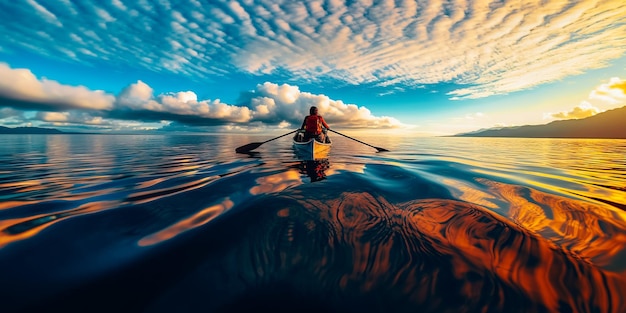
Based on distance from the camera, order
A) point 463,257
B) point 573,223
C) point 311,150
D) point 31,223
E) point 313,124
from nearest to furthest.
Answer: point 463,257
point 573,223
point 31,223
point 311,150
point 313,124

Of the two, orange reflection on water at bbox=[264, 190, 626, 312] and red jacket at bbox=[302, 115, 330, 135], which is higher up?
red jacket at bbox=[302, 115, 330, 135]

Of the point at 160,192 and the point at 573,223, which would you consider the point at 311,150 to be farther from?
the point at 573,223

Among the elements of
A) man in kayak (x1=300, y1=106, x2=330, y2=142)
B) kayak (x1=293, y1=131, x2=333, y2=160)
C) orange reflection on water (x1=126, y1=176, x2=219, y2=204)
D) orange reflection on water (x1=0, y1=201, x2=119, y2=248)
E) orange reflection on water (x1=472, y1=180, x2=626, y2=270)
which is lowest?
orange reflection on water (x1=0, y1=201, x2=119, y2=248)

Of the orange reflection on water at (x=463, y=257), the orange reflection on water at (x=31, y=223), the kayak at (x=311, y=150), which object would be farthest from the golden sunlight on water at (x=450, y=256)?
the kayak at (x=311, y=150)

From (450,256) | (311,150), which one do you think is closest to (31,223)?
(450,256)

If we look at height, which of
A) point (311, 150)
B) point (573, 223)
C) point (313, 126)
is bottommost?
point (573, 223)

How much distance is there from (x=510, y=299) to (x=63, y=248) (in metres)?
5.07

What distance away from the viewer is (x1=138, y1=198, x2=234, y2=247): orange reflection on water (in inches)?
118

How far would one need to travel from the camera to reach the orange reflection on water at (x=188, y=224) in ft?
9.80

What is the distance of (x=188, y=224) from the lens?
345 centimetres

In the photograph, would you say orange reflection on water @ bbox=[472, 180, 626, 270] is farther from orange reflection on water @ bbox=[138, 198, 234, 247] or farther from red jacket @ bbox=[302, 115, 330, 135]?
red jacket @ bbox=[302, 115, 330, 135]

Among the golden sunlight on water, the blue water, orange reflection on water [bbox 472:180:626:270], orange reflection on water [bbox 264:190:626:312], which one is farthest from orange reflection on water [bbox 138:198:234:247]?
orange reflection on water [bbox 472:180:626:270]

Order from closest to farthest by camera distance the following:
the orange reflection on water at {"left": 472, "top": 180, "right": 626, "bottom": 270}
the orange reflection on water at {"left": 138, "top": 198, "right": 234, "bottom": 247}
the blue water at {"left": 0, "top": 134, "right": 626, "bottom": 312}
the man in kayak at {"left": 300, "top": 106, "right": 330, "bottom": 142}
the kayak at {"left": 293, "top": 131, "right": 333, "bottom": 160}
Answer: the blue water at {"left": 0, "top": 134, "right": 626, "bottom": 312} < the orange reflection on water at {"left": 472, "top": 180, "right": 626, "bottom": 270} < the orange reflection on water at {"left": 138, "top": 198, "right": 234, "bottom": 247} < the kayak at {"left": 293, "top": 131, "right": 333, "bottom": 160} < the man in kayak at {"left": 300, "top": 106, "right": 330, "bottom": 142}

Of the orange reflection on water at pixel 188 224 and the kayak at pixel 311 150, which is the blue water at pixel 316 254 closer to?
the orange reflection on water at pixel 188 224
